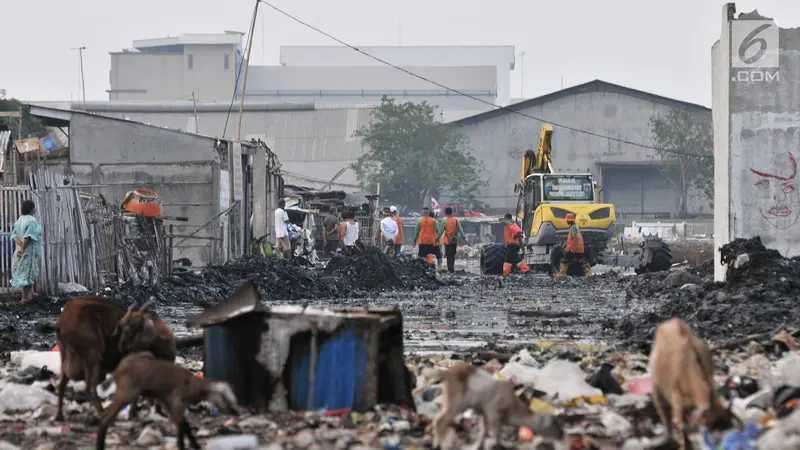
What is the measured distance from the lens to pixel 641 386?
30.0 ft

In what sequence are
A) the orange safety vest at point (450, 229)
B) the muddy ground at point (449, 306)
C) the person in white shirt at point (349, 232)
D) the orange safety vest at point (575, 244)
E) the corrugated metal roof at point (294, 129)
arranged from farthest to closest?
1. the corrugated metal roof at point (294, 129)
2. the orange safety vest at point (450, 229)
3. the person in white shirt at point (349, 232)
4. the orange safety vest at point (575, 244)
5. the muddy ground at point (449, 306)

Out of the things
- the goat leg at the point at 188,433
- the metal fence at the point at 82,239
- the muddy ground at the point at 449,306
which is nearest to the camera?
the goat leg at the point at 188,433

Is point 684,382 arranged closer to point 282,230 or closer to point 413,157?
point 282,230

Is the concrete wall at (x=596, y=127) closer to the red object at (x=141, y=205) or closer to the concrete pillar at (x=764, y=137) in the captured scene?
the red object at (x=141, y=205)

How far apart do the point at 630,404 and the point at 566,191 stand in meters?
26.0

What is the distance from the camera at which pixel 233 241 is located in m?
33.3

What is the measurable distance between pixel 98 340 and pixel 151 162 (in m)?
24.0

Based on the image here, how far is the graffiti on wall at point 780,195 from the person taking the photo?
20422mm

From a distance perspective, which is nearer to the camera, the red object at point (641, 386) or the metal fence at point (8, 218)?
the red object at point (641, 386)

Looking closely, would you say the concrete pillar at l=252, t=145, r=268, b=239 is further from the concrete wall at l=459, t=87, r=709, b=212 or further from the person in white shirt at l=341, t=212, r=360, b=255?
the concrete wall at l=459, t=87, r=709, b=212

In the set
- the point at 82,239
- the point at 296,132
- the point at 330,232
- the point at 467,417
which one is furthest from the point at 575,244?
the point at 296,132

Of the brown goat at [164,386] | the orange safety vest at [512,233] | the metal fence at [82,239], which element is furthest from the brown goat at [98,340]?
the orange safety vest at [512,233]

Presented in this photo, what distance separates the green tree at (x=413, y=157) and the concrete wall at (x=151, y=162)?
146ft

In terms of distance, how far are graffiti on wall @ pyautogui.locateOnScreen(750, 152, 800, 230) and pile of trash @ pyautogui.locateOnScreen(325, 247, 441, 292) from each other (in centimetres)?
870
